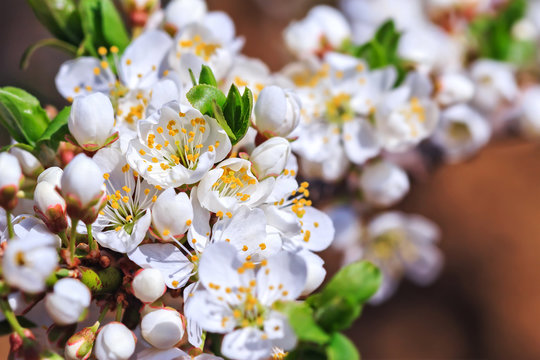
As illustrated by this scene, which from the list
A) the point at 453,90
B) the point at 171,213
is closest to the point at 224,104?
the point at 171,213

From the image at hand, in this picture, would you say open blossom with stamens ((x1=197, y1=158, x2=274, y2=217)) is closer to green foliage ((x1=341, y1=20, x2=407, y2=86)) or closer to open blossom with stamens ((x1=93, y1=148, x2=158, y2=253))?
open blossom with stamens ((x1=93, y1=148, x2=158, y2=253))

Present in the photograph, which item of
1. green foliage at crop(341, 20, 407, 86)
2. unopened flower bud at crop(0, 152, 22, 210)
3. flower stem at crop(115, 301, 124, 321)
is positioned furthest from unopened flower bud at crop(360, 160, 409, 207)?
unopened flower bud at crop(0, 152, 22, 210)

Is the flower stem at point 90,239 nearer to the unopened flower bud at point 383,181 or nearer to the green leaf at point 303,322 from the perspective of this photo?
the green leaf at point 303,322

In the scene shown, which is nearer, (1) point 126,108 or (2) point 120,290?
(2) point 120,290

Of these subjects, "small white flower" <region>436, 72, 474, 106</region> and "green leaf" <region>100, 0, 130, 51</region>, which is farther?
"small white flower" <region>436, 72, 474, 106</region>

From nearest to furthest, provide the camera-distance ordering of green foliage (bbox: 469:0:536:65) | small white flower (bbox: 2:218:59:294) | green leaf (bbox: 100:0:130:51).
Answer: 1. small white flower (bbox: 2:218:59:294)
2. green leaf (bbox: 100:0:130:51)
3. green foliage (bbox: 469:0:536:65)

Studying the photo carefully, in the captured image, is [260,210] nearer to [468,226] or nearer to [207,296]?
[207,296]

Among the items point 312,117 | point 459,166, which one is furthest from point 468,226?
point 312,117
